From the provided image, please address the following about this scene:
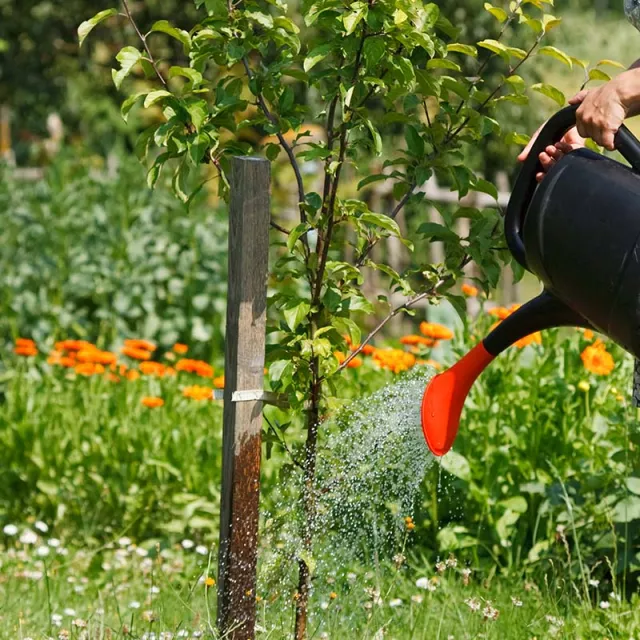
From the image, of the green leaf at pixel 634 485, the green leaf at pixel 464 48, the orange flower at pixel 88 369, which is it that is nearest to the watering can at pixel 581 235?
the green leaf at pixel 464 48

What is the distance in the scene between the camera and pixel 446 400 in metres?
1.92

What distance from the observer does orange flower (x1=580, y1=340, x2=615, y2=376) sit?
3.08 meters

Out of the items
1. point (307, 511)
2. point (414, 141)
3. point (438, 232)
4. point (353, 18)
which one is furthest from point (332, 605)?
point (353, 18)

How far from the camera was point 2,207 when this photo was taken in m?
5.45

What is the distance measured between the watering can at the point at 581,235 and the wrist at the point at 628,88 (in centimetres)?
4

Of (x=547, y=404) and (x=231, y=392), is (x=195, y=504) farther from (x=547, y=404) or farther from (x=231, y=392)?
(x=231, y=392)

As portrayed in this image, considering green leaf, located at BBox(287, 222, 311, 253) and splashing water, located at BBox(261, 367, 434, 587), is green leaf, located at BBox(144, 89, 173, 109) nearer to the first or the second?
green leaf, located at BBox(287, 222, 311, 253)

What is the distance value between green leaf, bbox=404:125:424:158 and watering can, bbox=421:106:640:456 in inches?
10.8

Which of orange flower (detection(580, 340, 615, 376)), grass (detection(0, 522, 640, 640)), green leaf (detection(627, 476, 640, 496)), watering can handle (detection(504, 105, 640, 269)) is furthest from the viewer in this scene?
orange flower (detection(580, 340, 615, 376))

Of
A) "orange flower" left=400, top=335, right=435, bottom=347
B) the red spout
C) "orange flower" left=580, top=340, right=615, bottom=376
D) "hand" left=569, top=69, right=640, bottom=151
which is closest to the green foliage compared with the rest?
"orange flower" left=400, top=335, right=435, bottom=347

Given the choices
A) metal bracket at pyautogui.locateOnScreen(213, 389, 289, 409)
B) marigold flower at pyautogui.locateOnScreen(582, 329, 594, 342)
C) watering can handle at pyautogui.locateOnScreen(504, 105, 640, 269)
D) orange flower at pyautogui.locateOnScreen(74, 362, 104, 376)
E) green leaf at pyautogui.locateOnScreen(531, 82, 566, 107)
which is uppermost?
green leaf at pyautogui.locateOnScreen(531, 82, 566, 107)

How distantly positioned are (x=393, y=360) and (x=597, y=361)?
1.97 feet

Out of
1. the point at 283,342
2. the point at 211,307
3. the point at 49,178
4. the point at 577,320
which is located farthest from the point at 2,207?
the point at 577,320

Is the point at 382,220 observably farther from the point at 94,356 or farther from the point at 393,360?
the point at 94,356
